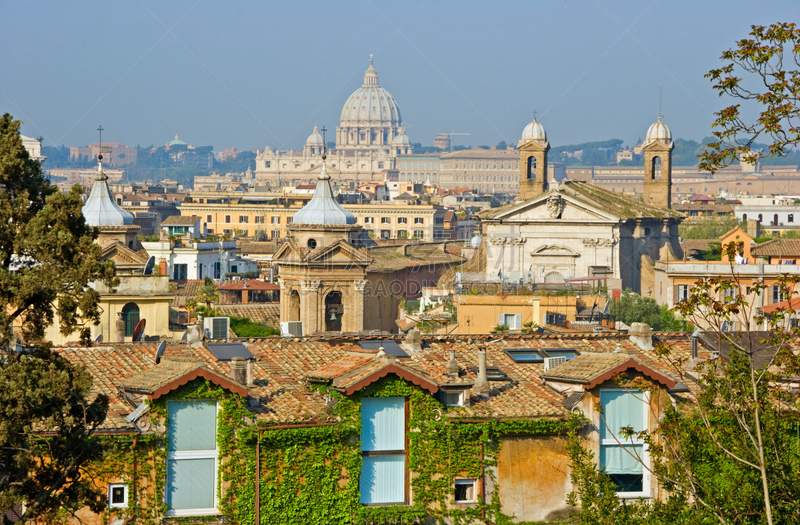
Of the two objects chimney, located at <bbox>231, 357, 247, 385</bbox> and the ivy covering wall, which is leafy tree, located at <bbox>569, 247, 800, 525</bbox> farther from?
chimney, located at <bbox>231, 357, 247, 385</bbox>

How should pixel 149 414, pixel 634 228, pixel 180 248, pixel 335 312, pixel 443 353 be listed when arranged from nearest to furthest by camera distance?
pixel 149 414 < pixel 443 353 < pixel 335 312 < pixel 634 228 < pixel 180 248

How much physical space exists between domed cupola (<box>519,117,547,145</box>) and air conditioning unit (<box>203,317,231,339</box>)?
43013 millimetres

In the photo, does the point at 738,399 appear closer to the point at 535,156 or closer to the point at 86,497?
the point at 86,497

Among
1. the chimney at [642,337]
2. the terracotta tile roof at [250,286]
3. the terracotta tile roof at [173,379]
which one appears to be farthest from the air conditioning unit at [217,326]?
the terracotta tile roof at [250,286]

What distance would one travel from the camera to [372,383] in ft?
43.1

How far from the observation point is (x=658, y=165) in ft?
203

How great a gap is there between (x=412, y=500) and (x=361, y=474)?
19.8 inches

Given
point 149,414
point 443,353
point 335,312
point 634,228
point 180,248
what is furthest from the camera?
point 180,248

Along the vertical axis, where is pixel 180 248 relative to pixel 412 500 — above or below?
above

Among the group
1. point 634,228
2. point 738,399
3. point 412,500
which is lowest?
point 412,500

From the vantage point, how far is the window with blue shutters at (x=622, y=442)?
1357 centimetres

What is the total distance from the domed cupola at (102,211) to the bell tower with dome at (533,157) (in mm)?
24507

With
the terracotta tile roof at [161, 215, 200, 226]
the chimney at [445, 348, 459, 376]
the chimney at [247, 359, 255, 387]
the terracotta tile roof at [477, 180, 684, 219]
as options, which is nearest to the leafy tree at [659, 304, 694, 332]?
the terracotta tile roof at [477, 180, 684, 219]

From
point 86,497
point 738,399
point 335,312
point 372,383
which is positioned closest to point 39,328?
point 86,497
